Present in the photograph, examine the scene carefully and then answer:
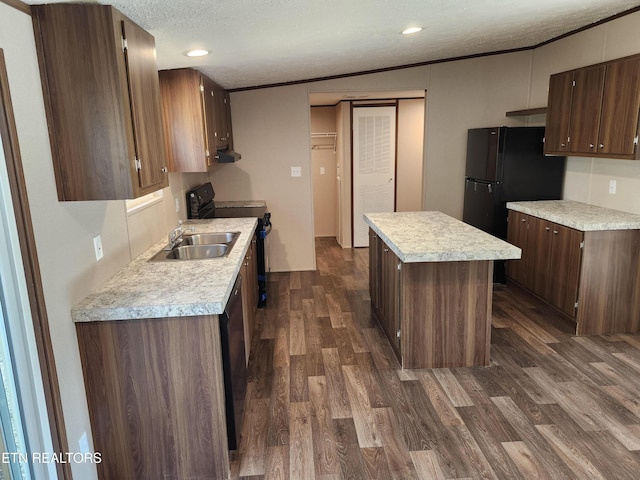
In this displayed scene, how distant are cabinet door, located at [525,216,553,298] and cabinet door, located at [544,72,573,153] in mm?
721

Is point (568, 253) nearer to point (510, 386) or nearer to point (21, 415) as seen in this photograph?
point (510, 386)

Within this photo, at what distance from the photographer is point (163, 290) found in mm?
2141

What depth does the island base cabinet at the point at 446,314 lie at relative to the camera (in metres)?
3.00

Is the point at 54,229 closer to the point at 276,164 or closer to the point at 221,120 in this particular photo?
the point at 221,120

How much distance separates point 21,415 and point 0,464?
0.17 metres

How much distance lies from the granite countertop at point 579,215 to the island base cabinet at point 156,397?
2.97 m

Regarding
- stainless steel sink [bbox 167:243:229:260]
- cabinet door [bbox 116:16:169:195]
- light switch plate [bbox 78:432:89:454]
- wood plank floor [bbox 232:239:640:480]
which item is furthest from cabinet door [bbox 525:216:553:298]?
light switch plate [bbox 78:432:89:454]

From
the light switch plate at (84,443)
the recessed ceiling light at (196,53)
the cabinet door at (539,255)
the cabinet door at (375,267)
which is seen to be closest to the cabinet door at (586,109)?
the cabinet door at (539,255)

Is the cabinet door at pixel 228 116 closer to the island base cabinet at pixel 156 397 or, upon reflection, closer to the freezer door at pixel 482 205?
the freezer door at pixel 482 205

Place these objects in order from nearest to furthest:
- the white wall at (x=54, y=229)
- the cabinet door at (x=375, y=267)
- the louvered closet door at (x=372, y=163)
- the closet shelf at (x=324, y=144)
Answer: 1. the white wall at (x=54, y=229)
2. the cabinet door at (x=375, y=267)
3. the louvered closet door at (x=372, y=163)
4. the closet shelf at (x=324, y=144)

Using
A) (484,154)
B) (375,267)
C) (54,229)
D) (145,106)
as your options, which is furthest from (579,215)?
(54,229)

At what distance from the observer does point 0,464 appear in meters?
1.52

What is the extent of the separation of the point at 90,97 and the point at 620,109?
140 inches

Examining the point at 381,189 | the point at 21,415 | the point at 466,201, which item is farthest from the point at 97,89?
the point at 381,189
